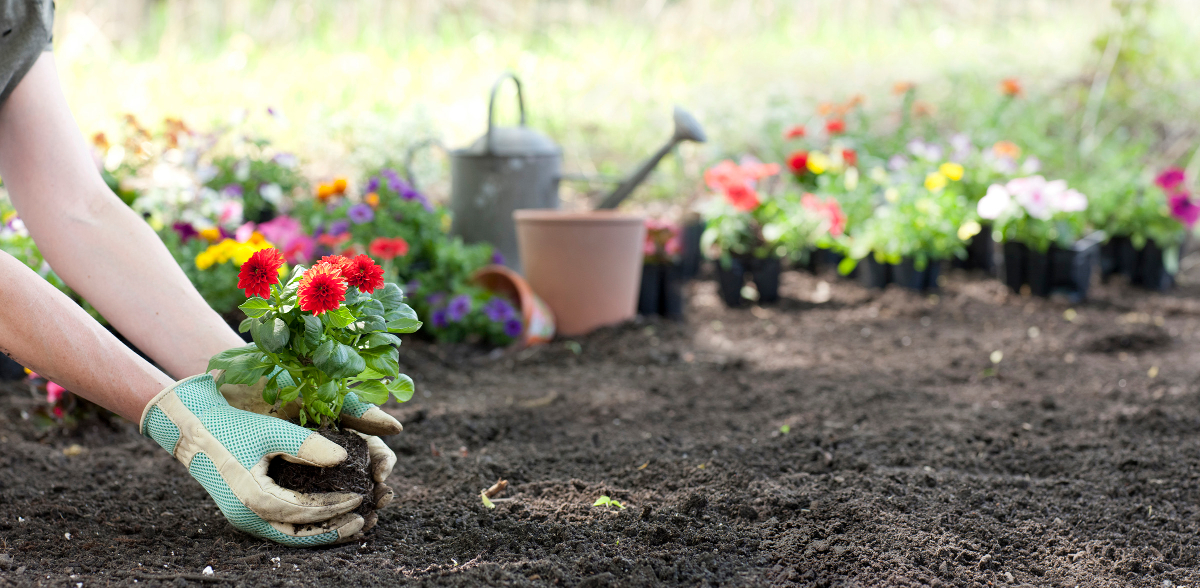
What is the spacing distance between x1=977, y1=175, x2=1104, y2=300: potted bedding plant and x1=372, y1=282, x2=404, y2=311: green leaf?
2.95 meters

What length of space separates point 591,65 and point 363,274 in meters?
5.16

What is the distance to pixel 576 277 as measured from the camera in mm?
2922

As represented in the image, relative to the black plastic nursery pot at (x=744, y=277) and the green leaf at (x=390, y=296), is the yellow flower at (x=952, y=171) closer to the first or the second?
the black plastic nursery pot at (x=744, y=277)

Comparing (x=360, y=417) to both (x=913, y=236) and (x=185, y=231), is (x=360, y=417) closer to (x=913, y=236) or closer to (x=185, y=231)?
(x=185, y=231)

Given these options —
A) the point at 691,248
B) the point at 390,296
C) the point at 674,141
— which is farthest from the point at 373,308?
the point at 691,248

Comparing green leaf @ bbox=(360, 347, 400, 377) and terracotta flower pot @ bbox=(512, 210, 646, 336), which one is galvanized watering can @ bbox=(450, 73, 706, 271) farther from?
green leaf @ bbox=(360, 347, 400, 377)

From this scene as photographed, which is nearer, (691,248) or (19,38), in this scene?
(19,38)

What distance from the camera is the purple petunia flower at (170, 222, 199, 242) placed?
257 centimetres

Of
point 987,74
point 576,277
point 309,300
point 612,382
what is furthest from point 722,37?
point 309,300

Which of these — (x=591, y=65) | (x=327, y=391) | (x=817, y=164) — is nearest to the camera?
(x=327, y=391)

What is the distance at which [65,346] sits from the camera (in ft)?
3.70

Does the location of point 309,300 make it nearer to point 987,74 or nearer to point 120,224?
point 120,224

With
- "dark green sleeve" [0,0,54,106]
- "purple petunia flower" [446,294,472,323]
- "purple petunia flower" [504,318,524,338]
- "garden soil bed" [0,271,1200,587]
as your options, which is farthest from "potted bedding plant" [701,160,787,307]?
"dark green sleeve" [0,0,54,106]

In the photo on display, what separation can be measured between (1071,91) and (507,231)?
4.50m
